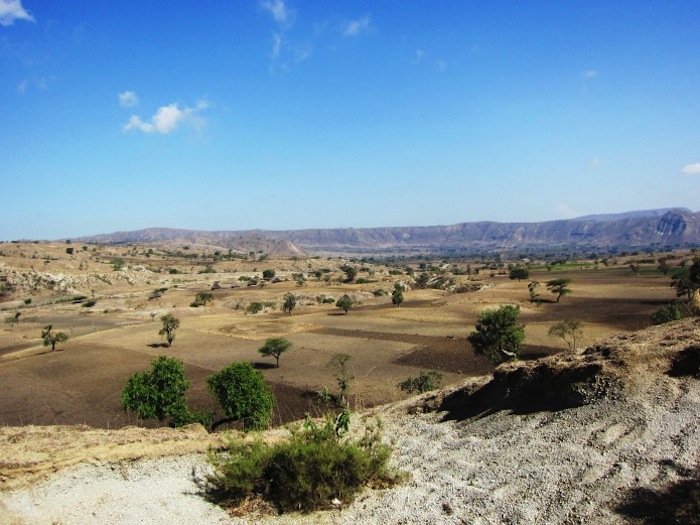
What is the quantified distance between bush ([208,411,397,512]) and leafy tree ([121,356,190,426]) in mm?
18050

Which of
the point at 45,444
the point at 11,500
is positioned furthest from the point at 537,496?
the point at 45,444

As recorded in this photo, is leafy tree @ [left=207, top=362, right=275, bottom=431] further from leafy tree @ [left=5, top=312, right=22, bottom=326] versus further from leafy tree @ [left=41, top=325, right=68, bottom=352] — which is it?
leafy tree @ [left=5, top=312, right=22, bottom=326]

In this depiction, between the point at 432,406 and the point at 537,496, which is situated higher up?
the point at 537,496

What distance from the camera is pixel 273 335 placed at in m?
63.0

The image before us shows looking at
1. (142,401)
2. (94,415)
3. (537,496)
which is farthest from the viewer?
(94,415)

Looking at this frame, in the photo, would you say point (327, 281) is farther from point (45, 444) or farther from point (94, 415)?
point (45, 444)

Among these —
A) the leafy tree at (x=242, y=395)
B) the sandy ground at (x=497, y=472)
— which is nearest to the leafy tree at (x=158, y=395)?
the leafy tree at (x=242, y=395)

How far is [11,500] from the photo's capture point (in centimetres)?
947

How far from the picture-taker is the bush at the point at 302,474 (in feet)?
29.8

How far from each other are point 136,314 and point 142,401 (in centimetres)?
7034

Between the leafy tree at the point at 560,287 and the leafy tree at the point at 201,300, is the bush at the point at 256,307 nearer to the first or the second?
the leafy tree at the point at 201,300

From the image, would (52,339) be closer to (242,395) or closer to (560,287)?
(242,395)

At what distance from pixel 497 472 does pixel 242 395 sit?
19.3 m

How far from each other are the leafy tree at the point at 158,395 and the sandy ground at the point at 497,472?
44.5ft
